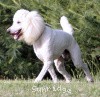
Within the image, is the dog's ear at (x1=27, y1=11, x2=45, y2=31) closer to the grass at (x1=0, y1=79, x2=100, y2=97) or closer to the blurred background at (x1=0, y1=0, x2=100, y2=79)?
the grass at (x1=0, y1=79, x2=100, y2=97)

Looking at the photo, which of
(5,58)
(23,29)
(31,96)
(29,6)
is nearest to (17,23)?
(23,29)

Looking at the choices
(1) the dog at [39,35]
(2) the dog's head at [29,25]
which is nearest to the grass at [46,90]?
(1) the dog at [39,35]

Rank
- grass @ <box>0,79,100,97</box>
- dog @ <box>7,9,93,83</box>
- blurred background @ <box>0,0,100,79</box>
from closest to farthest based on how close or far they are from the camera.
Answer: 1. grass @ <box>0,79,100,97</box>
2. dog @ <box>7,9,93,83</box>
3. blurred background @ <box>0,0,100,79</box>

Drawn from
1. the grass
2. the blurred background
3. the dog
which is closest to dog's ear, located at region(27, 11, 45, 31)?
the dog

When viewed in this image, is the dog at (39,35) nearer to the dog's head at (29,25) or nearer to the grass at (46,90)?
the dog's head at (29,25)

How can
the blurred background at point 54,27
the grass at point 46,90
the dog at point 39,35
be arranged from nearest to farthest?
the grass at point 46,90, the dog at point 39,35, the blurred background at point 54,27

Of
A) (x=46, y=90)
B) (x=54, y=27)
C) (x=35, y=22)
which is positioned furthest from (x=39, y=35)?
(x=54, y=27)

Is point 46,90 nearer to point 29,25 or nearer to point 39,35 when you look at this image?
point 39,35

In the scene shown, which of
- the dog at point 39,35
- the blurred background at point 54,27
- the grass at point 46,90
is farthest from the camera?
the blurred background at point 54,27

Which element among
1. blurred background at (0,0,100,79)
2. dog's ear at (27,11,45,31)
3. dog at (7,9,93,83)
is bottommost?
blurred background at (0,0,100,79)

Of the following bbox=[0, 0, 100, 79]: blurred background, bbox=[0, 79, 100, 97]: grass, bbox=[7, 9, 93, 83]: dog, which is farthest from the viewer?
bbox=[0, 0, 100, 79]: blurred background

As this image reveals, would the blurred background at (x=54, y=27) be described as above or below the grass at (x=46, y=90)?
below

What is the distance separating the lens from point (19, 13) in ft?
27.7

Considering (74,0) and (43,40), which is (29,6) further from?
(43,40)
